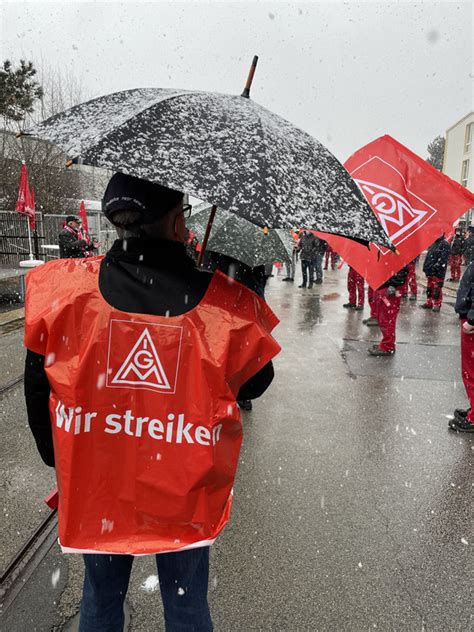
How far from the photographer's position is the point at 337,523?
304cm

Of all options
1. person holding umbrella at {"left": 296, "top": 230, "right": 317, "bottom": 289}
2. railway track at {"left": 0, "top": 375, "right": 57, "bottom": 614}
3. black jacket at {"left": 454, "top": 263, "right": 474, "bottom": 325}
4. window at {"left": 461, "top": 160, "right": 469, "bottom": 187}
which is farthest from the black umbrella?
window at {"left": 461, "top": 160, "right": 469, "bottom": 187}

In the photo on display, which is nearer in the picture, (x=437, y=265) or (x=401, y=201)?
(x=401, y=201)

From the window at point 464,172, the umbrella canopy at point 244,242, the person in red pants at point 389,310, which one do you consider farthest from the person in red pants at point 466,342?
the window at point 464,172

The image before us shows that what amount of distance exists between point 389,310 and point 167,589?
6.24 m

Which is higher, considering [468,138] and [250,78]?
[468,138]

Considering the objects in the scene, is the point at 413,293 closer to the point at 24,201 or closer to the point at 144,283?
the point at 24,201

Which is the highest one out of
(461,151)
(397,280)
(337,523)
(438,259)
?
(461,151)

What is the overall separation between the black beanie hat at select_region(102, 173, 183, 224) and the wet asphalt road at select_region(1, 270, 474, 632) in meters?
1.92

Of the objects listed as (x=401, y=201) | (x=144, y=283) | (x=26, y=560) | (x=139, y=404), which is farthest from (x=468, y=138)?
(x=139, y=404)

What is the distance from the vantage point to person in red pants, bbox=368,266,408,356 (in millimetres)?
7176

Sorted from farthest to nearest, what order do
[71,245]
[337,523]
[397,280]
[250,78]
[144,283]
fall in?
1. [71,245]
2. [397,280]
3. [337,523]
4. [250,78]
5. [144,283]

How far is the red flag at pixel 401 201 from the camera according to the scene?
3375 millimetres

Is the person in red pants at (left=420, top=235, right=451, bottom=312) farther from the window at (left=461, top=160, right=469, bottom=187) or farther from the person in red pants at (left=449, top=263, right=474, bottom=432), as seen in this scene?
the window at (left=461, top=160, right=469, bottom=187)

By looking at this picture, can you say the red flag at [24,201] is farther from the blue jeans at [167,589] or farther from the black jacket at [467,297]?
the blue jeans at [167,589]
